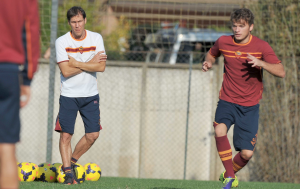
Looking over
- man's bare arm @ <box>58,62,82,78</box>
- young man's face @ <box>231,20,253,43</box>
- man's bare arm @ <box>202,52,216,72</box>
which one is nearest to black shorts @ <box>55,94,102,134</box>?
man's bare arm @ <box>58,62,82,78</box>

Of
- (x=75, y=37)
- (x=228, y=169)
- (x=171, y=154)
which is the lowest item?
(x=171, y=154)

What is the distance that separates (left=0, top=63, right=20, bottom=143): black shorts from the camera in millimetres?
2488

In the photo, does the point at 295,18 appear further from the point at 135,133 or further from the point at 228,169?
the point at 228,169

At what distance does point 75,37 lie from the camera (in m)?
5.43

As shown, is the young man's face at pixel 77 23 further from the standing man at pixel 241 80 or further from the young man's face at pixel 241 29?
the young man's face at pixel 241 29

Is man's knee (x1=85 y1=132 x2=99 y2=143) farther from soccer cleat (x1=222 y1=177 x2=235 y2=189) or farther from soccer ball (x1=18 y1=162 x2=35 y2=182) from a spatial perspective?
soccer cleat (x1=222 y1=177 x2=235 y2=189)

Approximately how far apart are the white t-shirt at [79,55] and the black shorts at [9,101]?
110 inches

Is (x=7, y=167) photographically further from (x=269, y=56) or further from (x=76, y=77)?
(x=269, y=56)

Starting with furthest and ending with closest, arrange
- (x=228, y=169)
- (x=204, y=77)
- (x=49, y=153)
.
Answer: (x=204, y=77)
(x=49, y=153)
(x=228, y=169)

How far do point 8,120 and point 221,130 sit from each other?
8.83 ft

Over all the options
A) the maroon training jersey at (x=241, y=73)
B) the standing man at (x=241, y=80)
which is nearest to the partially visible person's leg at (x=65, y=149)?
the standing man at (x=241, y=80)

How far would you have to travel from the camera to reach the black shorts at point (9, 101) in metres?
2.49

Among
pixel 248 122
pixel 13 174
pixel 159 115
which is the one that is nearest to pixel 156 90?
pixel 159 115

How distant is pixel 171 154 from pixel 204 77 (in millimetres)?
1708
